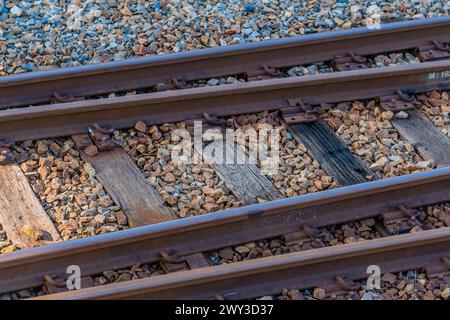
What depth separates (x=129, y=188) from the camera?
25.7 feet

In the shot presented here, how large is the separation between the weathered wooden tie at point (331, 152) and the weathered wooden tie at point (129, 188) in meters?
1.17

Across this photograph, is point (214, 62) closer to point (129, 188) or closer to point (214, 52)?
point (214, 52)

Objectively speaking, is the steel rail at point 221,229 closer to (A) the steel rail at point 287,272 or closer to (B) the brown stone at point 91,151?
(A) the steel rail at point 287,272

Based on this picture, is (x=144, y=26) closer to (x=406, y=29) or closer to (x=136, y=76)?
(x=136, y=76)

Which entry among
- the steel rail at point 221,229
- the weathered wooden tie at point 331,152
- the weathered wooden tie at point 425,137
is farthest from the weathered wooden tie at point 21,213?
the weathered wooden tie at point 425,137

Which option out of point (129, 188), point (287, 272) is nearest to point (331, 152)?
point (129, 188)

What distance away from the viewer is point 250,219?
7375 mm

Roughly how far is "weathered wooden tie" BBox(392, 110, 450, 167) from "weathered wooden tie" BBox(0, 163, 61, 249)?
262cm

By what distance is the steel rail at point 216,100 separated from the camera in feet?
27.0

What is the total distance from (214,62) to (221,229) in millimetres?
2204

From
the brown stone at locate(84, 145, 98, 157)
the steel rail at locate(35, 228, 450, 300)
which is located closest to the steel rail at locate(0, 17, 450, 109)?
→ the brown stone at locate(84, 145, 98, 157)

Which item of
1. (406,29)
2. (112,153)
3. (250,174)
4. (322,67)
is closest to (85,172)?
(112,153)
